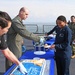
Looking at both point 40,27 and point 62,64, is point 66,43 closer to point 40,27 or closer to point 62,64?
point 62,64

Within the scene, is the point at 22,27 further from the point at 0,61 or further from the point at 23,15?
the point at 0,61

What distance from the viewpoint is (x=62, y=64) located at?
432 cm

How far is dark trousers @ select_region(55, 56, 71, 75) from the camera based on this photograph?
4.24 meters

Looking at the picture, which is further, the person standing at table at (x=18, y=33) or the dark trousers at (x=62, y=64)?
the dark trousers at (x=62, y=64)

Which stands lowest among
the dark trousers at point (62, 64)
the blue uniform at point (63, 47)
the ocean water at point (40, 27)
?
the ocean water at point (40, 27)

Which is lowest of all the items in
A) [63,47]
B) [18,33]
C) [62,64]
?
[62,64]

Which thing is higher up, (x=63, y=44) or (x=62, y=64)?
(x=63, y=44)

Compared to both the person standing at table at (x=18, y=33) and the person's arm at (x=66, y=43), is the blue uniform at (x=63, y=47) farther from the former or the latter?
the person standing at table at (x=18, y=33)

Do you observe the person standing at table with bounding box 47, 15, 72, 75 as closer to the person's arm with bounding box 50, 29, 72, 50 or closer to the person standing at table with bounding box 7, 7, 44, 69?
the person's arm with bounding box 50, 29, 72, 50

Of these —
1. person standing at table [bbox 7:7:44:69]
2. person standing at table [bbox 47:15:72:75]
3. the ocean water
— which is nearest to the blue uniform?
person standing at table [bbox 47:15:72:75]

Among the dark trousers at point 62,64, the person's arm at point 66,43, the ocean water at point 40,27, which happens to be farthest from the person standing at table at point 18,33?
the ocean water at point 40,27

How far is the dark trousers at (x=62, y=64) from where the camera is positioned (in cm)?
424

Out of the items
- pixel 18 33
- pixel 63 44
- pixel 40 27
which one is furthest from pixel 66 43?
pixel 40 27

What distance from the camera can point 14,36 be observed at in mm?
4047
